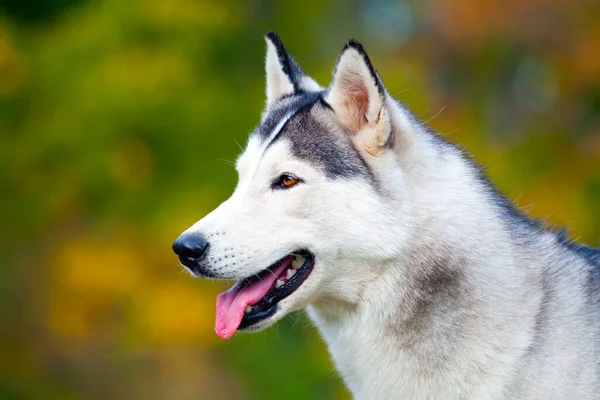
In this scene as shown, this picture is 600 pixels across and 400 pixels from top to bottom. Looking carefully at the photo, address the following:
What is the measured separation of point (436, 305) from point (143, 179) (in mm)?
11175

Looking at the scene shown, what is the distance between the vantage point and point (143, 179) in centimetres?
1557

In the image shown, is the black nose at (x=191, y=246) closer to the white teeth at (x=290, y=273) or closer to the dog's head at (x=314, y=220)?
the dog's head at (x=314, y=220)

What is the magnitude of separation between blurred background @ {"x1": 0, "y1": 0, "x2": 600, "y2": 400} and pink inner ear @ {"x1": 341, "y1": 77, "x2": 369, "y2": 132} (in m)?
8.75

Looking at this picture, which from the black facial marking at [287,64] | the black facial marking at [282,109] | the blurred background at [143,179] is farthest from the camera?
the blurred background at [143,179]

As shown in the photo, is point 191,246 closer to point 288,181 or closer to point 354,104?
point 288,181

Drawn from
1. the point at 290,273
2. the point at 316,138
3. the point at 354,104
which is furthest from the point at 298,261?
the point at 354,104

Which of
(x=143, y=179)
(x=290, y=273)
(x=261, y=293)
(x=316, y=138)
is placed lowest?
(x=143, y=179)

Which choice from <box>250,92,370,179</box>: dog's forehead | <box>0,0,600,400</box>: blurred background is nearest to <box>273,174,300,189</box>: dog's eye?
<box>250,92,370,179</box>: dog's forehead

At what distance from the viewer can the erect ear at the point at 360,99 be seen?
4.96 metres

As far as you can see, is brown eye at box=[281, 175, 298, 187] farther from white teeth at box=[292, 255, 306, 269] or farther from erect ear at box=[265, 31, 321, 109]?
erect ear at box=[265, 31, 321, 109]

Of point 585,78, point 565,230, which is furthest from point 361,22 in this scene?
point 565,230

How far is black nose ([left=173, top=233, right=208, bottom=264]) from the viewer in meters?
4.83

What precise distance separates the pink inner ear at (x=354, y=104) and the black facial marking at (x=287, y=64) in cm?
79

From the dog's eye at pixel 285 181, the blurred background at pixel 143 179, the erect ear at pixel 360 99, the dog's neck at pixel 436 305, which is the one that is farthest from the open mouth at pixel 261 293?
the blurred background at pixel 143 179
